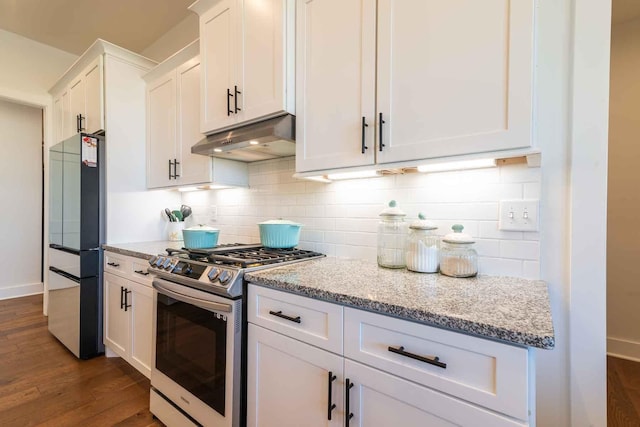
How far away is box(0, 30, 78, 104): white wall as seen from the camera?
3.06 m

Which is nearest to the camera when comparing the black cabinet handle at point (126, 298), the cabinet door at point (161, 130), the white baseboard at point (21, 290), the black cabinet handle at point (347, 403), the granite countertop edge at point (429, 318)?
the granite countertop edge at point (429, 318)

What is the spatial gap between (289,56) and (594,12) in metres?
1.24

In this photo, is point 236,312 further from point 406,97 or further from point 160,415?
point 406,97

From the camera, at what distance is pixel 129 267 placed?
2100mm

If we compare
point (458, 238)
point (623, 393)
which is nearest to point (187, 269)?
point (458, 238)

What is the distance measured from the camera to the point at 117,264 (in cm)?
224

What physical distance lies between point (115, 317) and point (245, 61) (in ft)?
6.81

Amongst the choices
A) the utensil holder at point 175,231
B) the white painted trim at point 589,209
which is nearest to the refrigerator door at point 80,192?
the utensil holder at point 175,231

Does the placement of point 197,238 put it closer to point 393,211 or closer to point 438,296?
point 393,211

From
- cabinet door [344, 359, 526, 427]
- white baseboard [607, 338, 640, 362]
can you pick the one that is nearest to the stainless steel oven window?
cabinet door [344, 359, 526, 427]

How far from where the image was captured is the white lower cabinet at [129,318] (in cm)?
194

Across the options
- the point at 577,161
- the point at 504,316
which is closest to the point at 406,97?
the point at 577,161

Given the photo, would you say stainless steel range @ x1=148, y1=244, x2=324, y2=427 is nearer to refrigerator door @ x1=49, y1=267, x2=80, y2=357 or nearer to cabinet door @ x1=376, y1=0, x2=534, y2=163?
cabinet door @ x1=376, y1=0, x2=534, y2=163

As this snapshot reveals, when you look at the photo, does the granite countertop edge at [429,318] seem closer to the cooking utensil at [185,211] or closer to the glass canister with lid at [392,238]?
the glass canister with lid at [392,238]
